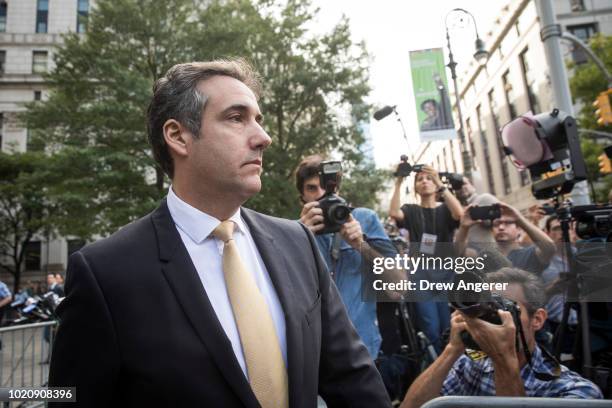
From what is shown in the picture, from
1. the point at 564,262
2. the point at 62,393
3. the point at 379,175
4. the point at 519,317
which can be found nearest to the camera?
the point at 62,393

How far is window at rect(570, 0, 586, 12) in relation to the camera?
27892 millimetres

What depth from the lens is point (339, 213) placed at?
8.34ft

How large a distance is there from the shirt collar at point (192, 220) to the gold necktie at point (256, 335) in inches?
3.6

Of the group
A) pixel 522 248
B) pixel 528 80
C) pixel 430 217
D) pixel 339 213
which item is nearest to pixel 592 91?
pixel 528 80

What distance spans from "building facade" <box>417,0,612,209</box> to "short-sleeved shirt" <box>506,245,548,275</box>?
20.9 m

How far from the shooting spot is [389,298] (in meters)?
1.83

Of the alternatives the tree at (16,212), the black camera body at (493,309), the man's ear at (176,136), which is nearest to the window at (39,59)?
the tree at (16,212)

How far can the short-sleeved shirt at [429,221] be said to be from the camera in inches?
141

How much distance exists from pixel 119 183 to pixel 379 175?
8991mm

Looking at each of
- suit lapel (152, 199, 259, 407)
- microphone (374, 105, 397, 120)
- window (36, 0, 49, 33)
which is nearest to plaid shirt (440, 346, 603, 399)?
suit lapel (152, 199, 259, 407)

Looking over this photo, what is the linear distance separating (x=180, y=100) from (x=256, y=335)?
34.7 inches

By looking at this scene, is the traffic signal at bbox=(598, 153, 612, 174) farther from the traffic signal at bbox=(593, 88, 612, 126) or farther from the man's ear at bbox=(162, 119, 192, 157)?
the man's ear at bbox=(162, 119, 192, 157)

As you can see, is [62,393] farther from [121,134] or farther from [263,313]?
[121,134]

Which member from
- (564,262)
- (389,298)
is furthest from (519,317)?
(389,298)
